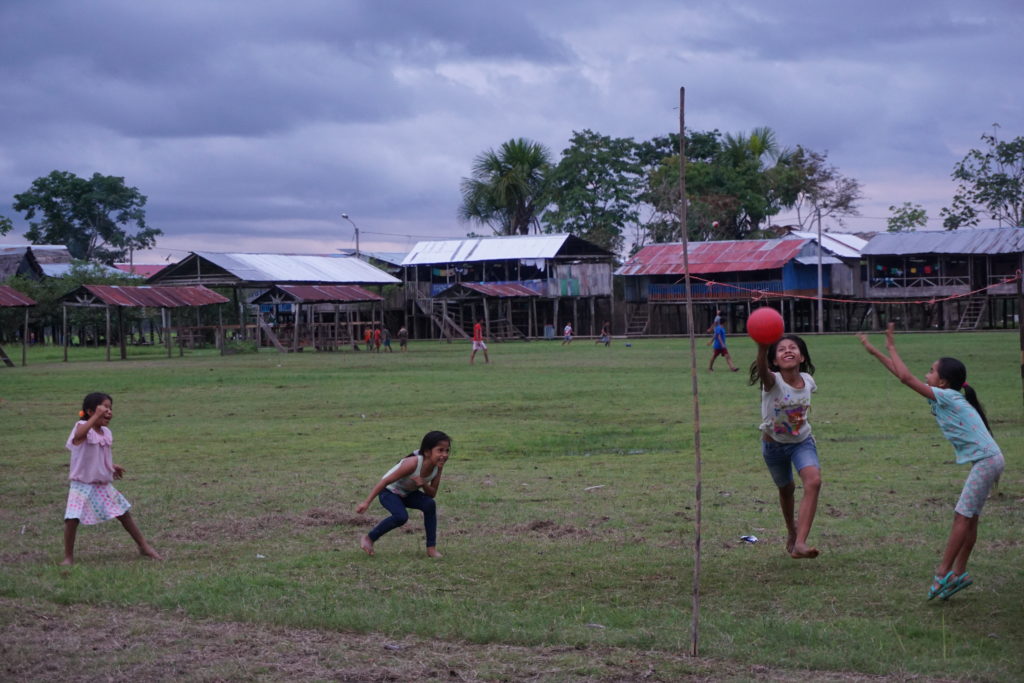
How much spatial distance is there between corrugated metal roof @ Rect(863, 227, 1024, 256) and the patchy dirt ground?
6798 centimetres

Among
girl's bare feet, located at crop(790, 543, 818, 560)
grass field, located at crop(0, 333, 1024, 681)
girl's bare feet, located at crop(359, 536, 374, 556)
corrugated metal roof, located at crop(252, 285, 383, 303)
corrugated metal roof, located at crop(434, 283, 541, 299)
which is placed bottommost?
grass field, located at crop(0, 333, 1024, 681)

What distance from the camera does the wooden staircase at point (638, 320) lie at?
74875 mm

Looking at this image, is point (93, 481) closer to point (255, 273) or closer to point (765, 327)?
point (765, 327)

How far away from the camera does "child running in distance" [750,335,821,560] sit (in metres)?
7.74

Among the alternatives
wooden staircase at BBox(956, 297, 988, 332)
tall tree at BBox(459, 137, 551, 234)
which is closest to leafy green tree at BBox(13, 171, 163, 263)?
tall tree at BBox(459, 137, 551, 234)

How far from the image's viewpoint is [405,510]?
327 inches

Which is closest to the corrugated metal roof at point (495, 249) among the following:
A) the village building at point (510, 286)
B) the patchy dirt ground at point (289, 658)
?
the village building at point (510, 286)

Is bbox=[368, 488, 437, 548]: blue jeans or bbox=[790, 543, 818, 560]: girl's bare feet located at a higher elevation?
bbox=[368, 488, 437, 548]: blue jeans

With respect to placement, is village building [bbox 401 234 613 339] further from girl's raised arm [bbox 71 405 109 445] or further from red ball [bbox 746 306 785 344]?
red ball [bbox 746 306 785 344]

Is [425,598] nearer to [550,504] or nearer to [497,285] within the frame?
[550,504]

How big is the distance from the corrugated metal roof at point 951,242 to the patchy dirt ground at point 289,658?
68.0 metres

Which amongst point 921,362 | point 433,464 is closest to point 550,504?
point 433,464

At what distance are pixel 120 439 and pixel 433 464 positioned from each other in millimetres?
10303

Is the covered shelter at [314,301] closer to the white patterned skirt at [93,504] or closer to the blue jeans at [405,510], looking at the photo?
the white patterned skirt at [93,504]
